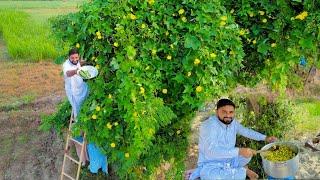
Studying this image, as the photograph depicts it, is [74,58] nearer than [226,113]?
No

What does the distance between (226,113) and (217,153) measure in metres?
0.41

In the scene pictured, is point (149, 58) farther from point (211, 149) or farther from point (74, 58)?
point (211, 149)

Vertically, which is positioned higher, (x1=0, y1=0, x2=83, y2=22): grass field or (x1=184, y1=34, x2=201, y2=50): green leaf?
(x1=184, y1=34, x2=201, y2=50): green leaf

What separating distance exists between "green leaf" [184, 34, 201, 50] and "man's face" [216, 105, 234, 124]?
0.79 metres

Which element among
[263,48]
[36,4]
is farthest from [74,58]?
[36,4]

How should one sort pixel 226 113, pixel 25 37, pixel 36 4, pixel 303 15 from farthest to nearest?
pixel 36 4
pixel 25 37
pixel 226 113
pixel 303 15

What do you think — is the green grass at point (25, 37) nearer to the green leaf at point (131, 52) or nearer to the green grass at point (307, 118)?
the green grass at point (307, 118)

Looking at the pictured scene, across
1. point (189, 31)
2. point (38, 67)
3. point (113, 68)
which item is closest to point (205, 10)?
point (189, 31)

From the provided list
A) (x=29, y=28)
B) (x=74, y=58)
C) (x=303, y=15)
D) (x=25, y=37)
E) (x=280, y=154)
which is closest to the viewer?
(x=303, y=15)

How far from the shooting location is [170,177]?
676cm

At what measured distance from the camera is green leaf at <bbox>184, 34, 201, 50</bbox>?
4762mm

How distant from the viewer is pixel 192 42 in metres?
4.79

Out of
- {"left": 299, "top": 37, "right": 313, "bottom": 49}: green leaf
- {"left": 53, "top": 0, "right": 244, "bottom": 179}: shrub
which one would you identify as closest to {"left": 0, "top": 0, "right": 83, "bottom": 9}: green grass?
{"left": 53, "top": 0, "right": 244, "bottom": 179}: shrub

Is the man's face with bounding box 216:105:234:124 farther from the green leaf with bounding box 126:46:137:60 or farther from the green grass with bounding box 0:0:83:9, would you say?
the green grass with bounding box 0:0:83:9
